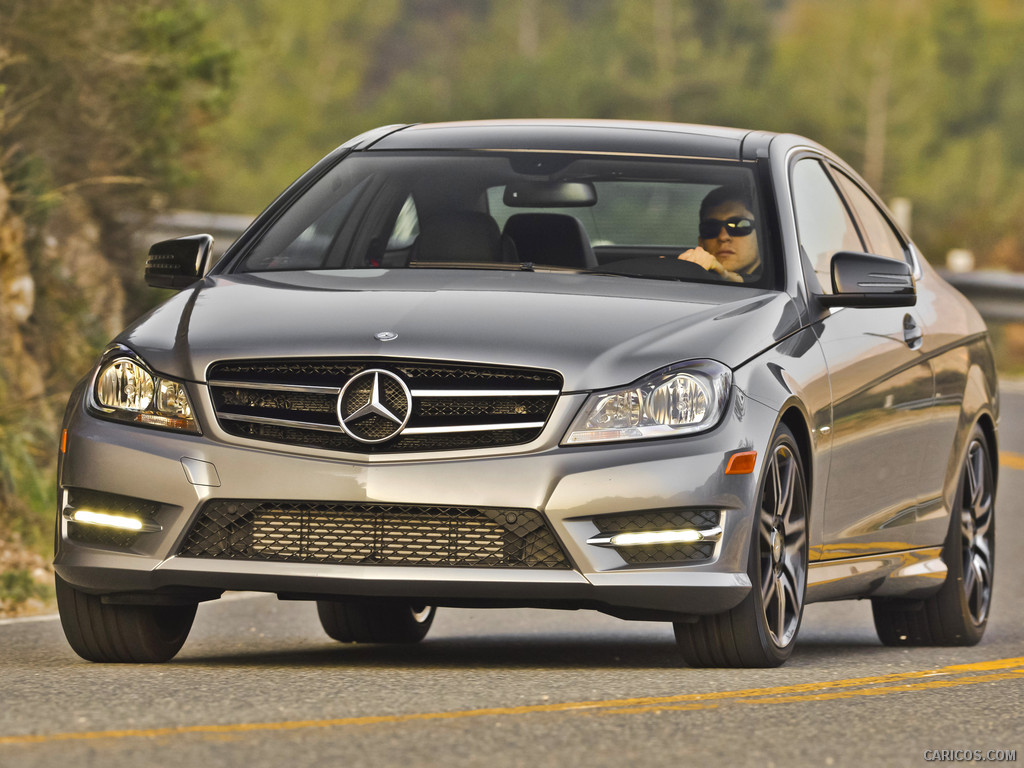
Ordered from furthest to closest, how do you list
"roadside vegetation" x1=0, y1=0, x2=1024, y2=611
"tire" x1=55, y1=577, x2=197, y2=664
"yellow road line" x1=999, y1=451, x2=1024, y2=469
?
"yellow road line" x1=999, y1=451, x2=1024, y2=469, "roadside vegetation" x1=0, y1=0, x2=1024, y2=611, "tire" x1=55, y1=577, x2=197, y2=664

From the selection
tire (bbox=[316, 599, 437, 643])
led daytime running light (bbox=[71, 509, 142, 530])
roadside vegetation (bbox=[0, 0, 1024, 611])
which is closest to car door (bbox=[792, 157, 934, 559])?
tire (bbox=[316, 599, 437, 643])

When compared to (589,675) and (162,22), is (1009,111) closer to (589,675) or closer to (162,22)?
(162,22)

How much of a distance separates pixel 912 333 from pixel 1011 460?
10.5 metres

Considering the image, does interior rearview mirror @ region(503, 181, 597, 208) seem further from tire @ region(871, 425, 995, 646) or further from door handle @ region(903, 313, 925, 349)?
tire @ region(871, 425, 995, 646)

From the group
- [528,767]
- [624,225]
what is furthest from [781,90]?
[528,767]

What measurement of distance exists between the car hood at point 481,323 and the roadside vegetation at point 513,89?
7062 mm

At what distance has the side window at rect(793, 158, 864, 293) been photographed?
768 centimetres

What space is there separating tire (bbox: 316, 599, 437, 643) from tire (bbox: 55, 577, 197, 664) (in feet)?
5.58

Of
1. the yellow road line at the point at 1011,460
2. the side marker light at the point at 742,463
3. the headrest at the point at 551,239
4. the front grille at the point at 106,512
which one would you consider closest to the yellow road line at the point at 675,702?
the side marker light at the point at 742,463

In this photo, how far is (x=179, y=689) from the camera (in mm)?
5895

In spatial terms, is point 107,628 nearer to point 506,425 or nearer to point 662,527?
point 506,425

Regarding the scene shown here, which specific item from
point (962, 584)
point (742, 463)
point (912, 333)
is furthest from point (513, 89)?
point (742, 463)

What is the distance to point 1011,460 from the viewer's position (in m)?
18.5

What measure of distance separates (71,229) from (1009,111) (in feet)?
181
